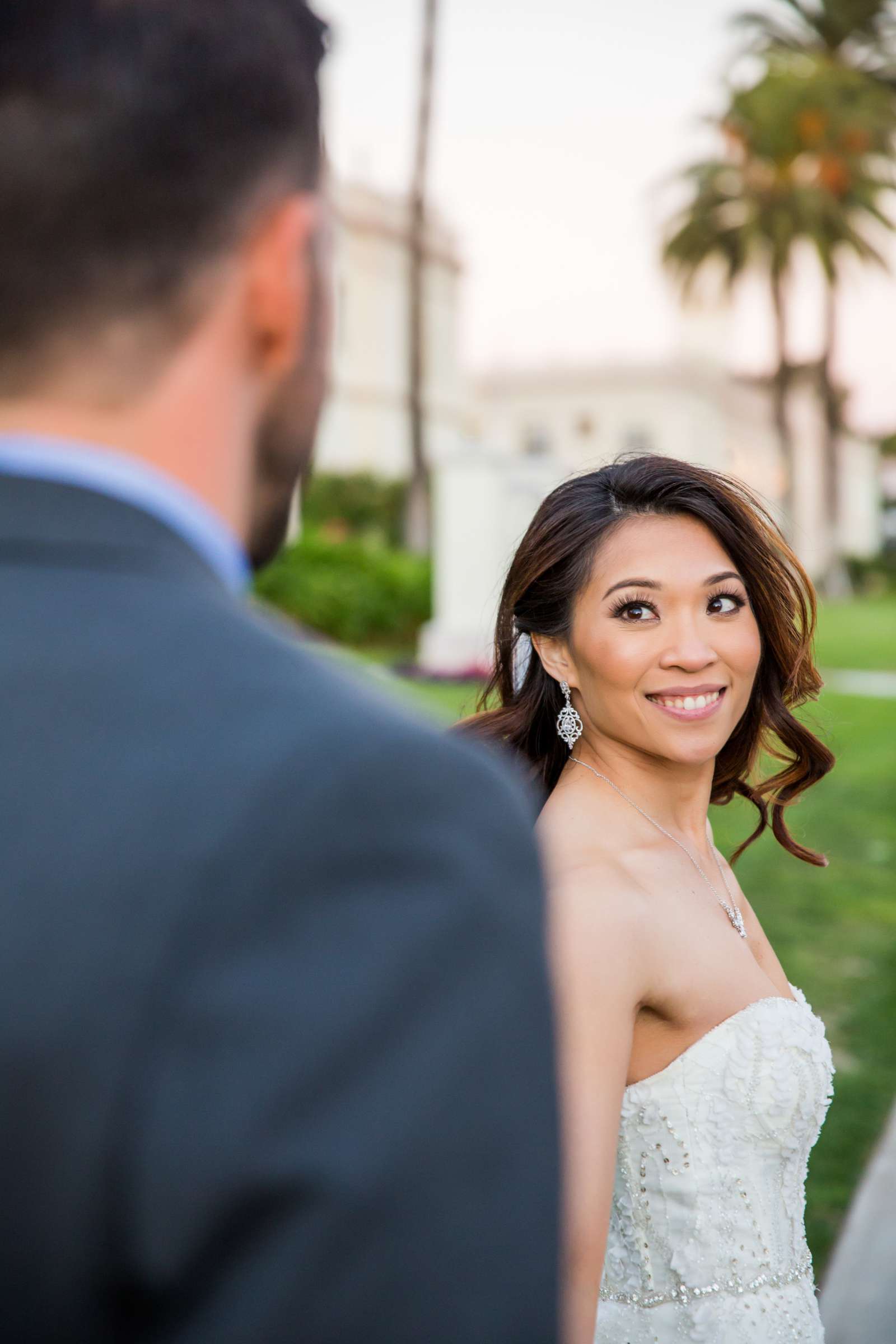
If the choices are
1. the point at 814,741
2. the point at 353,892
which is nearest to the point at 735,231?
the point at 814,741

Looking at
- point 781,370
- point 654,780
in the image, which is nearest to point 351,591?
point 654,780

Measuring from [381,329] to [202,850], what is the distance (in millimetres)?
44036

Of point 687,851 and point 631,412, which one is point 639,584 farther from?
point 631,412

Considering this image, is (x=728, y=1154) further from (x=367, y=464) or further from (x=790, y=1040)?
(x=367, y=464)

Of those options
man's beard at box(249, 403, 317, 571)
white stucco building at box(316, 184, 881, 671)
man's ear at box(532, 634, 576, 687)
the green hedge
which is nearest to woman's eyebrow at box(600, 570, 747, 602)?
man's ear at box(532, 634, 576, 687)

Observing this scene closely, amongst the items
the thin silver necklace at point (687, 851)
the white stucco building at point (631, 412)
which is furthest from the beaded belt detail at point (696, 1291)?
the white stucco building at point (631, 412)

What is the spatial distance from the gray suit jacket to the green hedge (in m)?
16.7

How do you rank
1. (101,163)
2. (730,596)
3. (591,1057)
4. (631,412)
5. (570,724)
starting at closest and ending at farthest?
(101,163) < (591,1057) < (730,596) < (570,724) < (631,412)

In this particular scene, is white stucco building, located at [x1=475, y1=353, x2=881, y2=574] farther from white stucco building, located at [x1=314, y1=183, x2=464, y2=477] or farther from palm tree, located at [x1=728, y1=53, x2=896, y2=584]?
palm tree, located at [x1=728, y1=53, x2=896, y2=584]

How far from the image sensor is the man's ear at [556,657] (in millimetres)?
2676

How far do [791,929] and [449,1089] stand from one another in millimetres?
6072

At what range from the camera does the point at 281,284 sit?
0.94 metres

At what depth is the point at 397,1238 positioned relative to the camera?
0.77 meters

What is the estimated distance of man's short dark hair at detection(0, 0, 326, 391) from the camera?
2.87ft
